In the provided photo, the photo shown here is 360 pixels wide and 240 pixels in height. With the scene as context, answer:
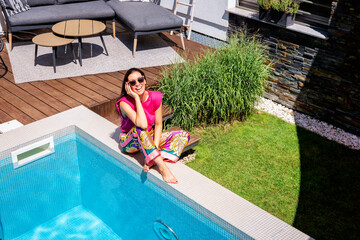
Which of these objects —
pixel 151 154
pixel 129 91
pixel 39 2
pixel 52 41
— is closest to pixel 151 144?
pixel 151 154

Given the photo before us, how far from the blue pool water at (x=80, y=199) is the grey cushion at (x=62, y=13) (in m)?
3.04

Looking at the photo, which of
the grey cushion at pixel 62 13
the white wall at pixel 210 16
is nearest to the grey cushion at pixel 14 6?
the grey cushion at pixel 62 13

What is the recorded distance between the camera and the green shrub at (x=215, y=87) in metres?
5.34

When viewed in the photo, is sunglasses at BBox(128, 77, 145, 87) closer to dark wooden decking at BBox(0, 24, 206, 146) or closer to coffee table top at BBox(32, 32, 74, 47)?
dark wooden decking at BBox(0, 24, 206, 146)

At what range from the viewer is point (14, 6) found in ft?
21.7

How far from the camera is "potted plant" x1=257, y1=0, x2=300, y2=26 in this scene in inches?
233

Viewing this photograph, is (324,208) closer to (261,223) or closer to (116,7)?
(261,223)

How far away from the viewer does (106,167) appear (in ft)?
13.6

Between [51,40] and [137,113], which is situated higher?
[137,113]

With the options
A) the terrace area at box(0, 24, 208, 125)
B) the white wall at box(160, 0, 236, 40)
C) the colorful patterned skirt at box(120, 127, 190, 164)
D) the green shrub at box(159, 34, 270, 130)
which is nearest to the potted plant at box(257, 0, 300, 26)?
A: the green shrub at box(159, 34, 270, 130)

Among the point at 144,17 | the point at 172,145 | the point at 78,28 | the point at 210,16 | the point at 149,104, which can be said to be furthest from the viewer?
the point at 210,16

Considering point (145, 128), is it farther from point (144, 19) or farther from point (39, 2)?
point (39, 2)

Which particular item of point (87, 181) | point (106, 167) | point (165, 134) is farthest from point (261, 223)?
point (87, 181)

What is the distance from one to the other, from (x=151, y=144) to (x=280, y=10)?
352 cm
